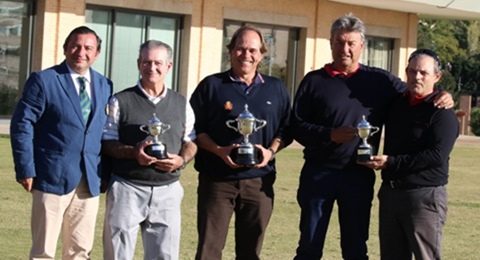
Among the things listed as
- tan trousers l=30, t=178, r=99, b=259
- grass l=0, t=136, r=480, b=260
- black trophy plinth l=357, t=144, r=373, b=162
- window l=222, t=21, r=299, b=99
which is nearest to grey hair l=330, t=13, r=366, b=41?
black trophy plinth l=357, t=144, r=373, b=162

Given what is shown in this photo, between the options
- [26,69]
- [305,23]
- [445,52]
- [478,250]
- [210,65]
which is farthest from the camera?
[445,52]

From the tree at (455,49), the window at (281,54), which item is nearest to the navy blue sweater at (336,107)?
the window at (281,54)

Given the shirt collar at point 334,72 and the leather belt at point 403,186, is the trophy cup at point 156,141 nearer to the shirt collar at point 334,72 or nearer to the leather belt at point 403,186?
the shirt collar at point 334,72

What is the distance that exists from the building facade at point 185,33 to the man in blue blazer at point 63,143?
19417 millimetres

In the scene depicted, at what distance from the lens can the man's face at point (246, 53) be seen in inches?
287

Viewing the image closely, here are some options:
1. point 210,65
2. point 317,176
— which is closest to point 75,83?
point 317,176

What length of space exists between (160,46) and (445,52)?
7136 centimetres

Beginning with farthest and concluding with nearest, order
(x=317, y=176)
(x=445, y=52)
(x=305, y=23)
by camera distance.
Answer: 1. (x=445, y=52)
2. (x=305, y=23)
3. (x=317, y=176)

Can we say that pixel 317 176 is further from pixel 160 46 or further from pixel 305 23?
pixel 305 23

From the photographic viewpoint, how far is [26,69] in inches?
1045

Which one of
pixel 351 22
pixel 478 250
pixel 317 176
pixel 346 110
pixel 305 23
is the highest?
pixel 305 23

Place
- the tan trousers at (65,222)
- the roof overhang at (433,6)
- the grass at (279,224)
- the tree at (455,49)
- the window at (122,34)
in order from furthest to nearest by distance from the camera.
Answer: the tree at (455,49)
the roof overhang at (433,6)
the window at (122,34)
the grass at (279,224)
the tan trousers at (65,222)

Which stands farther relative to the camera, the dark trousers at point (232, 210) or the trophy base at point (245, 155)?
the dark trousers at point (232, 210)

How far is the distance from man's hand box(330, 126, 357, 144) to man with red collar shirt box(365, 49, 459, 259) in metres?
0.23
